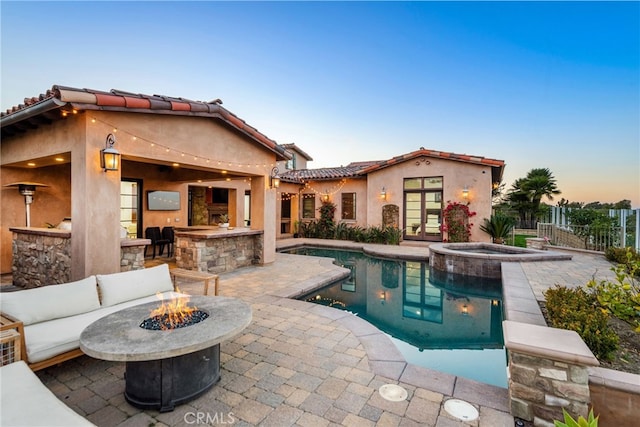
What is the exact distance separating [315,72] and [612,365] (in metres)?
11.9

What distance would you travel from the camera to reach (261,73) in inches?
438

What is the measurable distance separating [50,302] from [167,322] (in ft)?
5.28

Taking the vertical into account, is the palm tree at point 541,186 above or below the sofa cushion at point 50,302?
above

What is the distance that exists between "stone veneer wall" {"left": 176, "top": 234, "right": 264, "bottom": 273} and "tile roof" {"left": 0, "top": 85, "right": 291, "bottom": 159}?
10.1ft

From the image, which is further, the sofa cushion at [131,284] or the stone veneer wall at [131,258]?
the stone veneer wall at [131,258]

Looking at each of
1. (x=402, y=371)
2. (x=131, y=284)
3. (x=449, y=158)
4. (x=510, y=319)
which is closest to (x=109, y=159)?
(x=131, y=284)

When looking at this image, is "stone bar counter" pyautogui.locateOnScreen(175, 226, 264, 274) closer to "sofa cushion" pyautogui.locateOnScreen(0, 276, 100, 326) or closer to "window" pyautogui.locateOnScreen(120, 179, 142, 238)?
"window" pyautogui.locateOnScreen(120, 179, 142, 238)

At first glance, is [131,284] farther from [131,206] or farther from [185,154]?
[131,206]

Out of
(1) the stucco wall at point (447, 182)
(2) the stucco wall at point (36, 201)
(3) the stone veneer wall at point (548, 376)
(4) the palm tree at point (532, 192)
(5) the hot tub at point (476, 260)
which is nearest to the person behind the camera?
(3) the stone veneer wall at point (548, 376)

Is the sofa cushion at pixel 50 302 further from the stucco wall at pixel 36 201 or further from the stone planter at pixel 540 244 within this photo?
the stone planter at pixel 540 244

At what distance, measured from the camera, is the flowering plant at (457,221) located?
40.6 feet

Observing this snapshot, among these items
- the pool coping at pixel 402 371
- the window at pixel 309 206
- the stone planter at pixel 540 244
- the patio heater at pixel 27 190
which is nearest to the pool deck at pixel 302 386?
the pool coping at pixel 402 371

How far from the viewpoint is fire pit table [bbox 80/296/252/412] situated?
221cm

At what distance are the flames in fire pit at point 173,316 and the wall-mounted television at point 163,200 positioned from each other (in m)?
7.13
